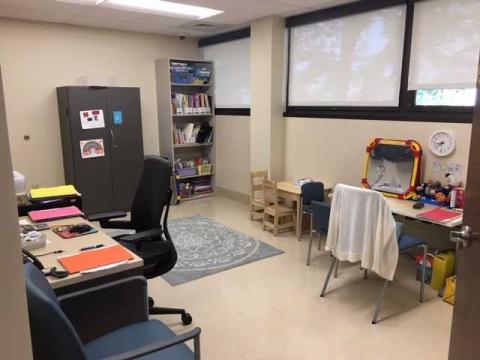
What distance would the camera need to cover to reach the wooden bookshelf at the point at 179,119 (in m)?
5.75

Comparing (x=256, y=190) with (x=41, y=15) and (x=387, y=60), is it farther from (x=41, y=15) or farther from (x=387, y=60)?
(x=41, y=15)

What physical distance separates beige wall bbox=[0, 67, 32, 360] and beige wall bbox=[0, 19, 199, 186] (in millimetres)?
4766

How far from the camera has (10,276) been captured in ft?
2.64

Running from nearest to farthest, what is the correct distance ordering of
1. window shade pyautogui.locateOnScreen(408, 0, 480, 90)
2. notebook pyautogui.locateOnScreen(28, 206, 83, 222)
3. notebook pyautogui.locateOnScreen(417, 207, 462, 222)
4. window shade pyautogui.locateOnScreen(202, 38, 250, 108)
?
notebook pyautogui.locateOnScreen(28, 206, 83, 222), notebook pyautogui.locateOnScreen(417, 207, 462, 222), window shade pyautogui.locateOnScreen(408, 0, 480, 90), window shade pyautogui.locateOnScreen(202, 38, 250, 108)

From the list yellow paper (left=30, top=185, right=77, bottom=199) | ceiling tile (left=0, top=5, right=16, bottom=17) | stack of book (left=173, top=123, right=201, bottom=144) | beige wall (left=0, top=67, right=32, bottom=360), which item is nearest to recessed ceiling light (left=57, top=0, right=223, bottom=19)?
ceiling tile (left=0, top=5, right=16, bottom=17)

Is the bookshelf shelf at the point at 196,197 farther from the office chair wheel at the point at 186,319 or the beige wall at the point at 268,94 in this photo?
the office chair wheel at the point at 186,319

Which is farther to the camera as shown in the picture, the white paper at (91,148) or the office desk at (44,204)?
the white paper at (91,148)

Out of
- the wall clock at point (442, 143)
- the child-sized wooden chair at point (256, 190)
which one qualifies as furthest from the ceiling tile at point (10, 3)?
the wall clock at point (442, 143)

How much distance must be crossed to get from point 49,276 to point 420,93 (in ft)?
11.5

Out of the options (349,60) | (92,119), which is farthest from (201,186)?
(349,60)

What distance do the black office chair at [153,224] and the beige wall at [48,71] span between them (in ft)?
9.52

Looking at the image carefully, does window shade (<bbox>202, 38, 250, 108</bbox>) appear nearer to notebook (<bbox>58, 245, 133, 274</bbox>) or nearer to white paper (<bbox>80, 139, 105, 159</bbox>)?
white paper (<bbox>80, 139, 105, 159</bbox>)

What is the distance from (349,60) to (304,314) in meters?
2.84

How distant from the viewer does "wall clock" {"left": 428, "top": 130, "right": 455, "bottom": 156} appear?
3359mm
